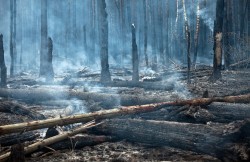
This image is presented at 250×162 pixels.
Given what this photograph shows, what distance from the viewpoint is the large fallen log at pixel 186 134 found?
14.1 ft

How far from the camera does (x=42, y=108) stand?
8.66 m

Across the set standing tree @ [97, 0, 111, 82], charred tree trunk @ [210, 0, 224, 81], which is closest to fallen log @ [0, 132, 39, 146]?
standing tree @ [97, 0, 111, 82]

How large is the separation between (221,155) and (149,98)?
3.42 m

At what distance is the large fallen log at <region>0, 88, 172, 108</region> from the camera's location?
7707mm

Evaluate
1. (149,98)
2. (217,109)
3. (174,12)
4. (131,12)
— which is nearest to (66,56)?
(131,12)

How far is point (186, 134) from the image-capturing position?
475 centimetres

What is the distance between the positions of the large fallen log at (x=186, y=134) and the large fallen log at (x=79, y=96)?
2.23 metres

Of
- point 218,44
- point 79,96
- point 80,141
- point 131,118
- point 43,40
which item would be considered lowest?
point 80,141

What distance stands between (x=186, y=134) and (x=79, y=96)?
4.81 m

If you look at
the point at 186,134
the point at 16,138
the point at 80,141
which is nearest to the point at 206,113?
the point at 186,134

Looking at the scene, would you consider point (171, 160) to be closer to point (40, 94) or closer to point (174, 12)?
point (40, 94)

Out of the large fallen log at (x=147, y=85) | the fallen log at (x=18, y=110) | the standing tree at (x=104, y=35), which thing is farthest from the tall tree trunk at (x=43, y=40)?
the fallen log at (x=18, y=110)

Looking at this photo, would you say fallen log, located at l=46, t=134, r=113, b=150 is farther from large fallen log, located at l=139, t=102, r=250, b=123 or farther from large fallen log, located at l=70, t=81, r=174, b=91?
large fallen log, located at l=70, t=81, r=174, b=91

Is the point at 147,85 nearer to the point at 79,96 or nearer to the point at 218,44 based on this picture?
the point at 79,96
